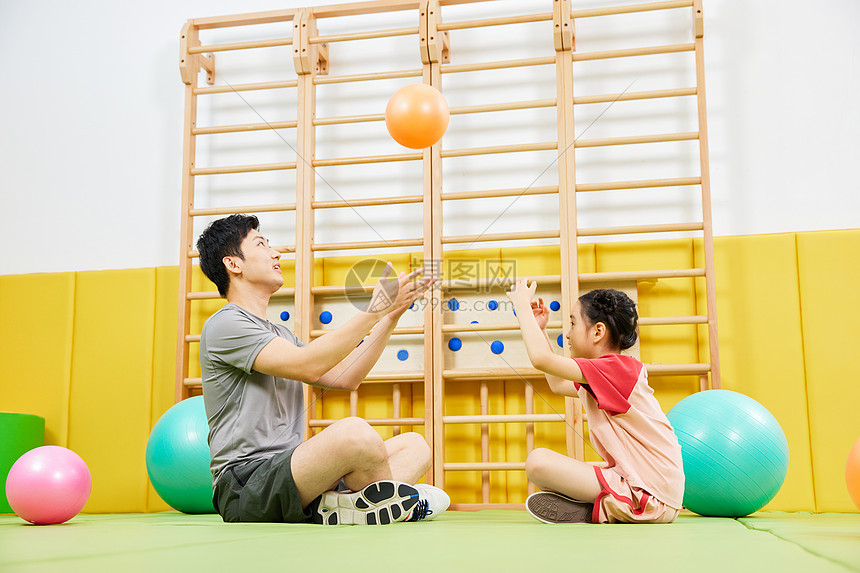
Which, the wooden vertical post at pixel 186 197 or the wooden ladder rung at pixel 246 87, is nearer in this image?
the wooden vertical post at pixel 186 197

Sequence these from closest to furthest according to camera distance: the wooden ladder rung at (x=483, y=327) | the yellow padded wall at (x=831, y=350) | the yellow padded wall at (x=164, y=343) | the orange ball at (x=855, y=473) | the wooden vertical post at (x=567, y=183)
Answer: the orange ball at (x=855, y=473) → the yellow padded wall at (x=831, y=350) → the wooden vertical post at (x=567, y=183) → the wooden ladder rung at (x=483, y=327) → the yellow padded wall at (x=164, y=343)

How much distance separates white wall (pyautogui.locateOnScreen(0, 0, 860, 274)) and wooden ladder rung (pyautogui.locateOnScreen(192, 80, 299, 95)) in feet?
0.40

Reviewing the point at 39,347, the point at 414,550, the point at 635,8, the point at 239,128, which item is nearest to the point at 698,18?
the point at 635,8

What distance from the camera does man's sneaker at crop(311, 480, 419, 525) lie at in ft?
6.15

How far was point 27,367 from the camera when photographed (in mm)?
3584

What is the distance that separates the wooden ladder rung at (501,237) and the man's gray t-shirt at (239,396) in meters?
1.31

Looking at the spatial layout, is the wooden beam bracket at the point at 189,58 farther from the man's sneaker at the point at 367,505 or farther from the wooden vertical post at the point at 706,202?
the man's sneaker at the point at 367,505

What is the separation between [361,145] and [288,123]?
0.35 metres

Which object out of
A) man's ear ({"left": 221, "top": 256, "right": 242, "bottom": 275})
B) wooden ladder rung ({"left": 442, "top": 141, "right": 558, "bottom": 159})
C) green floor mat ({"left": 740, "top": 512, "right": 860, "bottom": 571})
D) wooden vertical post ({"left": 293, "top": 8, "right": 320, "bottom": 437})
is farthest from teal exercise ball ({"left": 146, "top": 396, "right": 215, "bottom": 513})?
green floor mat ({"left": 740, "top": 512, "right": 860, "bottom": 571})

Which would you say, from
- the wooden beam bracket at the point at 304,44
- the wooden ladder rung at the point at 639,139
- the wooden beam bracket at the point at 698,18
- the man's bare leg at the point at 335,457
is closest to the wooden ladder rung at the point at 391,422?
the man's bare leg at the point at 335,457

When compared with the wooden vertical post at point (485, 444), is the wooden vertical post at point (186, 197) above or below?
above

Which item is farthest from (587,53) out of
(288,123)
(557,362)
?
(557,362)

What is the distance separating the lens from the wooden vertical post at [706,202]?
2.95m

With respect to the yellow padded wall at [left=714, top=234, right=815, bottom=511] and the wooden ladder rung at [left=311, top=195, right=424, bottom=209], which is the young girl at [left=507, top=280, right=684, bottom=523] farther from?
the wooden ladder rung at [left=311, top=195, right=424, bottom=209]
